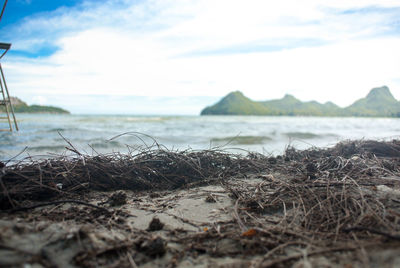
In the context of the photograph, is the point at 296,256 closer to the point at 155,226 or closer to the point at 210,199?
the point at 155,226

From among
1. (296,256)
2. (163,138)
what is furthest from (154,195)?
(163,138)

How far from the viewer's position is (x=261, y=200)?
102 inches

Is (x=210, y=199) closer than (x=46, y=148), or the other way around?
(x=210, y=199)

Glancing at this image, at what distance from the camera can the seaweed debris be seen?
5.30 ft

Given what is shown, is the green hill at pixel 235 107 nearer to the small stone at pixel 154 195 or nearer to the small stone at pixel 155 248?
the small stone at pixel 154 195

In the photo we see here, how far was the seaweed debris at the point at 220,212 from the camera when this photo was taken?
1614mm

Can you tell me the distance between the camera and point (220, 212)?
243 cm

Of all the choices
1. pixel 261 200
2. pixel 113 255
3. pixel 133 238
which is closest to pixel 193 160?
pixel 261 200

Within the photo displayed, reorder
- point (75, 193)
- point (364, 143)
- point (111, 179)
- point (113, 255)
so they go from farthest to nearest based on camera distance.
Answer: point (364, 143), point (111, 179), point (75, 193), point (113, 255)

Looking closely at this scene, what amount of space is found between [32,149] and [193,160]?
6.94 meters

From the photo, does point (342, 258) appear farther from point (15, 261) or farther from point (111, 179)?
point (111, 179)

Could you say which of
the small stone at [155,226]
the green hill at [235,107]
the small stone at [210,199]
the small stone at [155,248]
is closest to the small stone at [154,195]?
the small stone at [210,199]

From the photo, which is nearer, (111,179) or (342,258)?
(342,258)

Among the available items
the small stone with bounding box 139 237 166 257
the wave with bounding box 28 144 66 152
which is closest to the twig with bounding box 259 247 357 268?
the small stone with bounding box 139 237 166 257
